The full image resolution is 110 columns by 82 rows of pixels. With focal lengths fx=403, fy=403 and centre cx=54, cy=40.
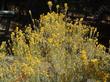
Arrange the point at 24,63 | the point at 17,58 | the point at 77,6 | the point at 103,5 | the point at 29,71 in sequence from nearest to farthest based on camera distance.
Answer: the point at 29,71 < the point at 24,63 < the point at 17,58 < the point at 103,5 < the point at 77,6

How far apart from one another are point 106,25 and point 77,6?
3.60 ft

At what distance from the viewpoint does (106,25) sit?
1114 cm

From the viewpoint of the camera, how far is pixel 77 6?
1167 cm

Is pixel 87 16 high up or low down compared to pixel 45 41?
down

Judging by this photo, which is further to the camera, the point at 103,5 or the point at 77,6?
the point at 77,6

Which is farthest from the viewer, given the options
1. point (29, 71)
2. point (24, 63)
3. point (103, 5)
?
point (103, 5)

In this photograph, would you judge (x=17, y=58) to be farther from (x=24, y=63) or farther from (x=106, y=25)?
(x=106, y=25)

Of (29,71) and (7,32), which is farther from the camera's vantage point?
(7,32)

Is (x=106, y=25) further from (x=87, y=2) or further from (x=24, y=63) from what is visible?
(x=24, y=63)

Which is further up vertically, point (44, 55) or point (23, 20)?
point (44, 55)

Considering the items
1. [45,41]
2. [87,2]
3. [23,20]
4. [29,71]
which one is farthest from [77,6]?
[29,71]

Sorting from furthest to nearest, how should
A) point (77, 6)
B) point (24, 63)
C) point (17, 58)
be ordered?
point (77, 6) → point (17, 58) → point (24, 63)

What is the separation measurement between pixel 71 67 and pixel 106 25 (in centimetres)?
660

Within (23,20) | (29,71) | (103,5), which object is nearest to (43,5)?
(23,20)
